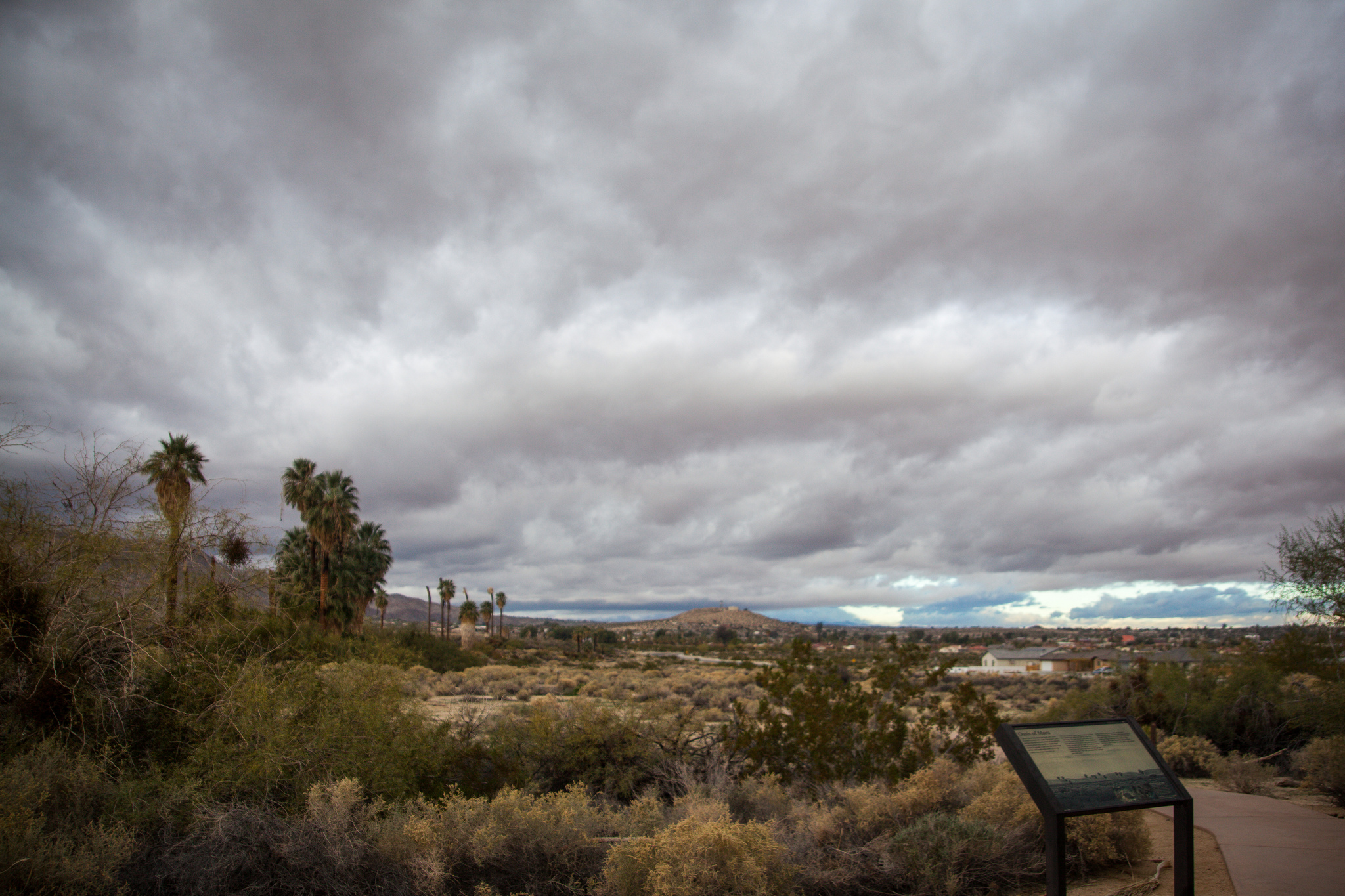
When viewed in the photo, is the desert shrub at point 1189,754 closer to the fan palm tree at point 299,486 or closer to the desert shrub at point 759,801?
the desert shrub at point 759,801

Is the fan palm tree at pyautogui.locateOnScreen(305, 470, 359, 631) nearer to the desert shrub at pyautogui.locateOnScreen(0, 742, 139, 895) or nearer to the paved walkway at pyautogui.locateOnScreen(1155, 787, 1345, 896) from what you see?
the desert shrub at pyautogui.locateOnScreen(0, 742, 139, 895)

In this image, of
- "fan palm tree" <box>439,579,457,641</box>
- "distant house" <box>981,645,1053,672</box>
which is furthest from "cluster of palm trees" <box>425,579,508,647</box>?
"distant house" <box>981,645,1053,672</box>

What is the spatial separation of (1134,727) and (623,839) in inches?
208

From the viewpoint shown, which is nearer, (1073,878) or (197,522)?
(1073,878)

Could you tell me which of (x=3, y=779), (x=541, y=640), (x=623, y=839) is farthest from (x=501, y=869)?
(x=541, y=640)

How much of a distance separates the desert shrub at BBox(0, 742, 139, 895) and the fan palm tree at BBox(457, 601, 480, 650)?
201 feet

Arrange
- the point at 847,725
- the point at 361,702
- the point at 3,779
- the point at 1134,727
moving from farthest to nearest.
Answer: the point at 847,725 → the point at 361,702 → the point at 3,779 → the point at 1134,727

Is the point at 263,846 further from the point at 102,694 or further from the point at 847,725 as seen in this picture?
the point at 847,725

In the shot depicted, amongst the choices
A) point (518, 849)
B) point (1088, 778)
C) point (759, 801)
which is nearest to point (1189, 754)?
point (759, 801)

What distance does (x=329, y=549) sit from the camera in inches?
1581

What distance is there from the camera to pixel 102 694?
31.8ft

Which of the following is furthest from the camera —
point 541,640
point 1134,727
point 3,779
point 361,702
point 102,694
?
point 541,640

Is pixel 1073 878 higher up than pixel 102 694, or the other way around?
pixel 102 694

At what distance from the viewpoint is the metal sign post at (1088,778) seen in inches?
215
